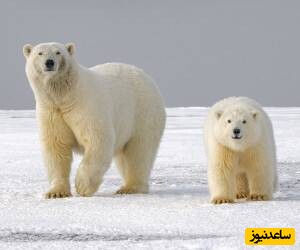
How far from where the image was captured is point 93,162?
239 inches

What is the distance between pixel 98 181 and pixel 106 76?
3.99ft

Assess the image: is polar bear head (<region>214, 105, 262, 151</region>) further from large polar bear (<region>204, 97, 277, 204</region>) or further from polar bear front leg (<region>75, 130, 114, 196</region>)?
polar bear front leg (<region>75, 130, 114, 196</region>)

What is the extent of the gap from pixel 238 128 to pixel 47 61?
6.08ft

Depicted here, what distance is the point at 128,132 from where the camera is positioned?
6.79m

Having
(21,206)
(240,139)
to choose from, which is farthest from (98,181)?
(240,139)

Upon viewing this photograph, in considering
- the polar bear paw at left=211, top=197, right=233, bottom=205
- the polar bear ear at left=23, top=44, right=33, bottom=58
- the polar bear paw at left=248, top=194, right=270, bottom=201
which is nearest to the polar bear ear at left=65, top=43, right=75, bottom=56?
the polar bear ear at left=23, top=44, right=33, bottom=58

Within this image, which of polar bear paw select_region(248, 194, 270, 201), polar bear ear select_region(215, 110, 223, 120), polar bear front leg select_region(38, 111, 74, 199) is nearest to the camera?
polar bear paw select_region(248, 194, 270, 201)

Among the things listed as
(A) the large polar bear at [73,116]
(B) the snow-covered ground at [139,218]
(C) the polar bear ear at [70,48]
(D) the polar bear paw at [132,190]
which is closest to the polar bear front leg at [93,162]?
(A) the large polar bear at [73,116]

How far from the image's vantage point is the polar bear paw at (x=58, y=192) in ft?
20.1

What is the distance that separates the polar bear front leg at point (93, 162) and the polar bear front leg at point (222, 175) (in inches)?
42.4

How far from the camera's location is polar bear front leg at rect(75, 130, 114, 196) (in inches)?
238

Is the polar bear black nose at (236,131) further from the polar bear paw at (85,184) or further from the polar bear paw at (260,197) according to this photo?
the polar bear paw at (85,184)

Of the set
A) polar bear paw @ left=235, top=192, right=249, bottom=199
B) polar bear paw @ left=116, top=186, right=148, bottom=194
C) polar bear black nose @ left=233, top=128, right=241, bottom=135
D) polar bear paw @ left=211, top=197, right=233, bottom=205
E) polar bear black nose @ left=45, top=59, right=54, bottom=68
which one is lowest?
polar bear paw @ left=116, top=186, right=148, bottom=194

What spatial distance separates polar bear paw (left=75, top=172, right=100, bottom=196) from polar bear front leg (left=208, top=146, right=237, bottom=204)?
1.20 metres
